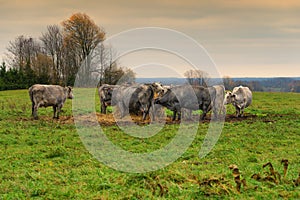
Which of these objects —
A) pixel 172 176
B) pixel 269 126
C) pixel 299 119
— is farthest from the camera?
pixel 299 119

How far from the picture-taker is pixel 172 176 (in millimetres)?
8227

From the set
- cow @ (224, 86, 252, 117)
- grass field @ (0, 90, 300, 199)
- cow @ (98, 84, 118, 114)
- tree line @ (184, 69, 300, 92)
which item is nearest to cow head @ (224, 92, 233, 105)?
cow @ (224, 86, 252, 117)

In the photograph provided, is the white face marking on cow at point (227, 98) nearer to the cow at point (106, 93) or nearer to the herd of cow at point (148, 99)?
the herd of cow at point (148, 99)

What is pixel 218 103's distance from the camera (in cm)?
1919

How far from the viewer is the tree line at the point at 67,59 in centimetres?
2328

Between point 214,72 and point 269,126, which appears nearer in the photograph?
point 214,72

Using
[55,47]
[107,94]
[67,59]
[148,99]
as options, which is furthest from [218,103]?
[55,47]

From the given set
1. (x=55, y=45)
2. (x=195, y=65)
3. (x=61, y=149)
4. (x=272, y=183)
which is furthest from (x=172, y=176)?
(x=55, y=45)

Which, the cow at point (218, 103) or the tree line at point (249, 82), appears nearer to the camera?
the tree line at point (249, 82)

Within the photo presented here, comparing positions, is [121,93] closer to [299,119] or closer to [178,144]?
[178,144]

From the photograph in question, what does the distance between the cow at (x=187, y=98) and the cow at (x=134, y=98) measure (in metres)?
0.66

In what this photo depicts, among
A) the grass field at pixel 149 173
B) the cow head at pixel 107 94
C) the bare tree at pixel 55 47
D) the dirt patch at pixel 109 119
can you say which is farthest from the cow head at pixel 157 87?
the bare tree at pixel 55 47

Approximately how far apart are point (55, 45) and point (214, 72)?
55342 millimetres

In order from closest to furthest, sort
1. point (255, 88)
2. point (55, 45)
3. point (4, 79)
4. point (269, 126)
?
point (269, 126) → point (4, 79) → point (255, 88) → point (55, 45)
